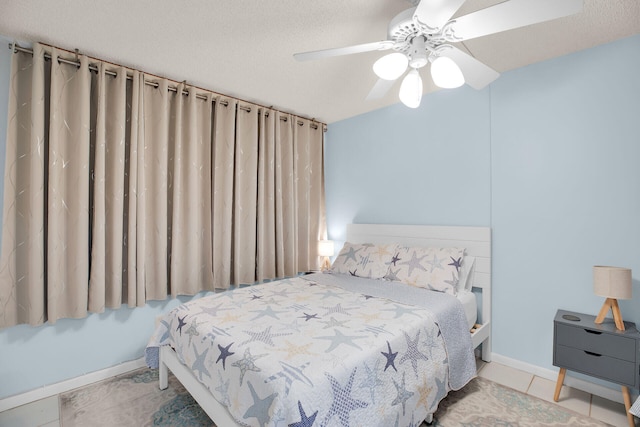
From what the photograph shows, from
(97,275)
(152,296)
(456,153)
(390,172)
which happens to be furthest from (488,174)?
(97,275)

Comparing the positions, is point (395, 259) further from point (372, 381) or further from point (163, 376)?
point (163, 376)

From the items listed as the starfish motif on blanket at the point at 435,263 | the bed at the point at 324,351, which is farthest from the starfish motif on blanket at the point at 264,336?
the starfish motif on blanket at the point at 435,263

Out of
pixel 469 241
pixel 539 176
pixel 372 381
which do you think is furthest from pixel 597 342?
pixel 372 381

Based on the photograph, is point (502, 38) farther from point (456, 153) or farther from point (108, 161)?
point (108, 161)

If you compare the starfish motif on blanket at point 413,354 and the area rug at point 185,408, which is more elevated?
the starfish motif on blanket at point 413,354

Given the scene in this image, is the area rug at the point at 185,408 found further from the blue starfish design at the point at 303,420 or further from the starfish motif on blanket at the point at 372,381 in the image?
the blue starfish design at the point at 303,420

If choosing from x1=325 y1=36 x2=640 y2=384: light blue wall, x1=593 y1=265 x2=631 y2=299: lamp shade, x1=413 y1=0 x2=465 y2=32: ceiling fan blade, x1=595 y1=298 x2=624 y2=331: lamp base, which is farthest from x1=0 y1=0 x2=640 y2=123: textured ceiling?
x1=595 y1=298 x2=624 y2=331: lamp base

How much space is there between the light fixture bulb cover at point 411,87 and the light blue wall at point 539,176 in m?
1.21

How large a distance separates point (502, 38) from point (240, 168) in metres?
2.41

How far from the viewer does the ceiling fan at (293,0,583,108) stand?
1148 millimetres

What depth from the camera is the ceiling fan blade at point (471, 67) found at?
153 centimetres

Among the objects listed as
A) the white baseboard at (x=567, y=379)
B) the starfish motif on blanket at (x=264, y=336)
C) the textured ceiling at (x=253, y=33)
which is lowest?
the white baseboard at (x=567, y=379)

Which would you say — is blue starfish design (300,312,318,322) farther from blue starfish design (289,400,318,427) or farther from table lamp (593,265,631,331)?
table lamp (593,265,631,331)

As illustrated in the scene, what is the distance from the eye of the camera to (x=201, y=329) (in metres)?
1.67
